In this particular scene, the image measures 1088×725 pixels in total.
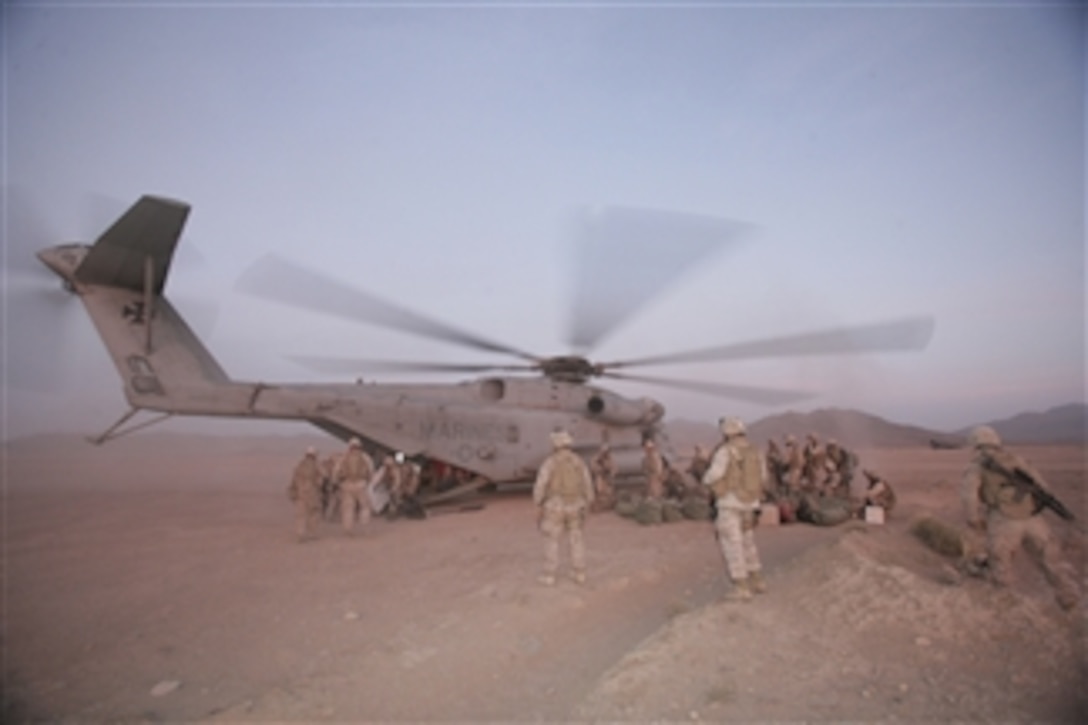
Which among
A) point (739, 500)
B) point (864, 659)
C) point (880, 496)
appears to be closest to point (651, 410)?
point (880, 496)

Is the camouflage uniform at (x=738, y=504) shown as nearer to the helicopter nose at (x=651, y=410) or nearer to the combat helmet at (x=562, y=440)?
the combat helmet at (x=562, y=440)

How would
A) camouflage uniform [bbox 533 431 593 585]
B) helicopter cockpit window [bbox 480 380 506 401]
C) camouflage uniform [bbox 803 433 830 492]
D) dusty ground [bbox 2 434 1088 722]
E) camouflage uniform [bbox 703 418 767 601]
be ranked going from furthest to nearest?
helicopter cockpit window [bbox 480 380 506 401]
camouflage uniform [bbox 803 433 830 492]
camouflage uniform [bbox 533 431 593 585]
camouflage uniform [bbox 703 418 767 601]
dusty ground [bbox 2 434 1088 722]

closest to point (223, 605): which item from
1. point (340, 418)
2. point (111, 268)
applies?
point (340, 418)

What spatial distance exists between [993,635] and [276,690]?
5515 millimetres

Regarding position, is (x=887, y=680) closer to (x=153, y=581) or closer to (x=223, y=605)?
(x=223, y=605)

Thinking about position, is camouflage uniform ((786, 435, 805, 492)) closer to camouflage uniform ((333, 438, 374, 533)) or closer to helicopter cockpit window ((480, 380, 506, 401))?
helicopter cockpit window ((480, 380, 506, 401))

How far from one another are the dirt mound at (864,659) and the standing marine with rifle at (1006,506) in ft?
1.07

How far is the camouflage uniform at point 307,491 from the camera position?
387 inches

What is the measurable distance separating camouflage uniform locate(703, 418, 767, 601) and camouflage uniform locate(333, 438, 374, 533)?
22.0 ft

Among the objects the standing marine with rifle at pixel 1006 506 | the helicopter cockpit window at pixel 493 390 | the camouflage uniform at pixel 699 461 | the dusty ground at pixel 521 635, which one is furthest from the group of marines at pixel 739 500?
the helicopter cockpit window at pixel 493 390

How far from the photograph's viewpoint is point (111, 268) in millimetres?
10125

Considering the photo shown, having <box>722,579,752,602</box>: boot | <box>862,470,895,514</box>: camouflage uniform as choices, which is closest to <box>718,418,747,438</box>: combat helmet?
<box>722,579,752,602</box>: boot

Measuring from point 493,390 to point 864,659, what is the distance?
10534mm

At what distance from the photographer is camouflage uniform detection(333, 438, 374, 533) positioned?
10.1 meters
